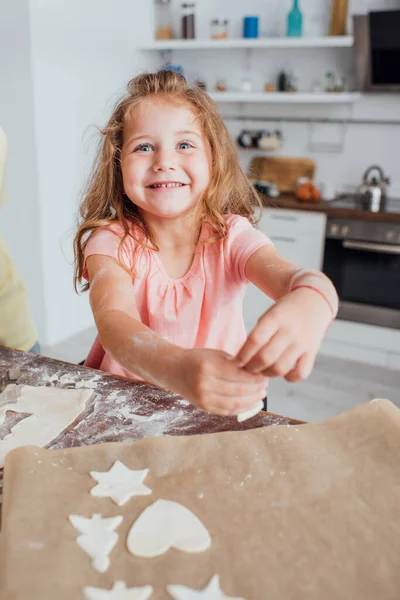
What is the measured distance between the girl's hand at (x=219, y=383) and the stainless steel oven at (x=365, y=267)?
87.5 inches

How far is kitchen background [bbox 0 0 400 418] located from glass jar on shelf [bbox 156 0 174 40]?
3cm

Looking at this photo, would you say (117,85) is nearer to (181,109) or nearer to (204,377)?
(181,109)

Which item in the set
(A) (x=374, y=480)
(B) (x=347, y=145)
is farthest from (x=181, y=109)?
(B) (x=347, y=145)

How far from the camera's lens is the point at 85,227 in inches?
44.9

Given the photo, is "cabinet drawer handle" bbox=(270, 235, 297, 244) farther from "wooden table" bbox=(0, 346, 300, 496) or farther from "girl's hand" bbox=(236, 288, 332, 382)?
"girl's hand" bbox=(236, 288, 332, 382)

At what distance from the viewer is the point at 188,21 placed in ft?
10.9

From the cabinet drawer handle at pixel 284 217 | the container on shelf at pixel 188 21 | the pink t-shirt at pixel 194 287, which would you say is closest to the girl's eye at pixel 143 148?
the pink t-shirt at pixel 194 287

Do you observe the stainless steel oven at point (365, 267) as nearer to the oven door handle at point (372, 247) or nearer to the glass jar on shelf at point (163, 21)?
the oven door handle at point (372, 247)

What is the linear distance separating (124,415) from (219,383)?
31 cm

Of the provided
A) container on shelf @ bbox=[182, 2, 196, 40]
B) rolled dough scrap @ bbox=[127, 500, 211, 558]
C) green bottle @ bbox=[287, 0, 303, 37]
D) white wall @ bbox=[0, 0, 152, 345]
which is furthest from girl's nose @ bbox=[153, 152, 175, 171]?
container on shelf @ bbox=[182, 2, 196, 40]

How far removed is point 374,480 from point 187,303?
568mm

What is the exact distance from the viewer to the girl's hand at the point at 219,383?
2.17 feet

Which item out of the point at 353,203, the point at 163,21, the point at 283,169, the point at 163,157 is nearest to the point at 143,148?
the point at 163,157

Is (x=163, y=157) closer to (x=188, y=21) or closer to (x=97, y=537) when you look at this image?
(x=97, y=537)
